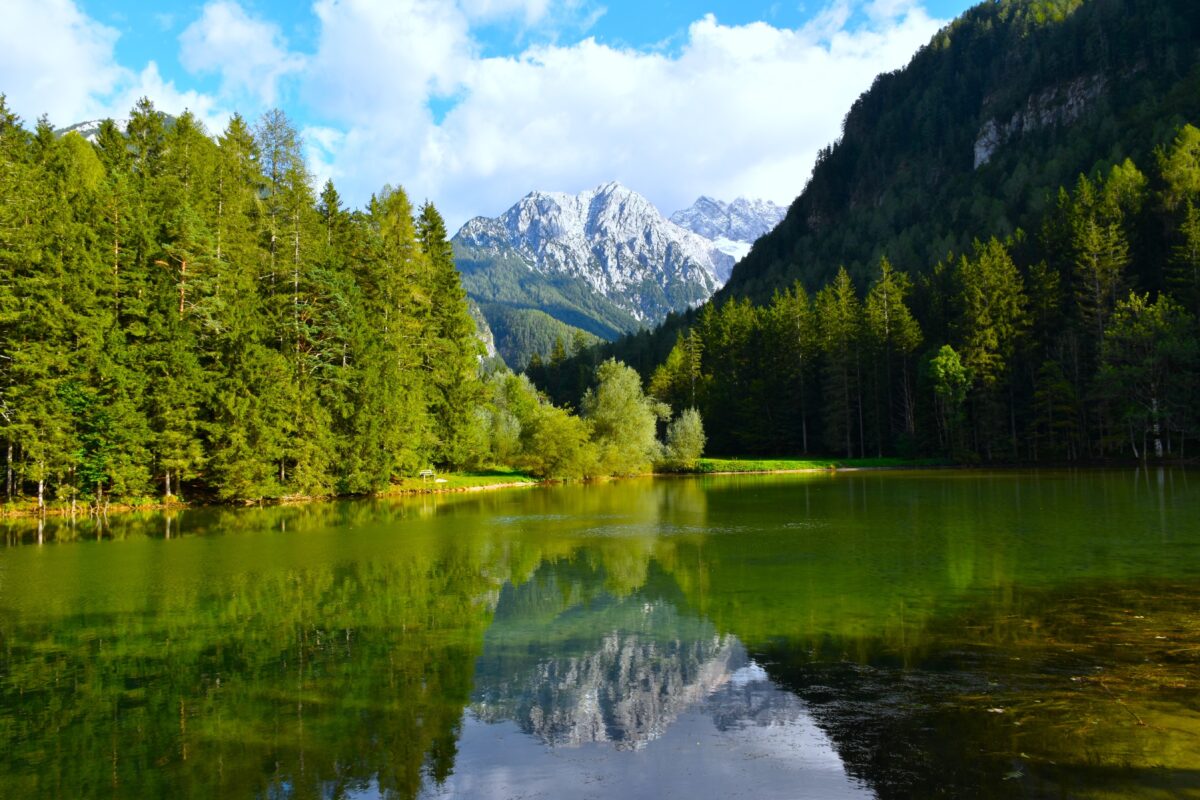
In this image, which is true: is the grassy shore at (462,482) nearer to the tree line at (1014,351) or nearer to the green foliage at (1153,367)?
the tree line at (1014,351)

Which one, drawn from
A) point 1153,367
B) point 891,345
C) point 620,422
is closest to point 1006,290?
point 891,345

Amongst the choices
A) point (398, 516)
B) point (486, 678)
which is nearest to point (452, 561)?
point (486, 678)

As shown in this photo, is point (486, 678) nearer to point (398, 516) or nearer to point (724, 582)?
point (724, 582)

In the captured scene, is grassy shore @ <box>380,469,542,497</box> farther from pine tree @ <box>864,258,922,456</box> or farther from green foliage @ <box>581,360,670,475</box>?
pine tree @ <box>864,258,922,456</box>

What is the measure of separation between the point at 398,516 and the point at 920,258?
9914cm

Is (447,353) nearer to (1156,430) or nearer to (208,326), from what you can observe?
(208,326)

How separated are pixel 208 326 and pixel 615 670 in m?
36.4

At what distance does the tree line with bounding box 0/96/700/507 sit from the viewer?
33438mm

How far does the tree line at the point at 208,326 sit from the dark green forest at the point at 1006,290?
48232mm

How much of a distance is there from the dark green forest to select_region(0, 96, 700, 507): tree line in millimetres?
48232

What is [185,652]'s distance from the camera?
436 inches

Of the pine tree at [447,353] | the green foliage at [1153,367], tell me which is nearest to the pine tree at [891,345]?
the green foliage at [1153,367]

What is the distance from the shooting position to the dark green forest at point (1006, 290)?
2569 inches

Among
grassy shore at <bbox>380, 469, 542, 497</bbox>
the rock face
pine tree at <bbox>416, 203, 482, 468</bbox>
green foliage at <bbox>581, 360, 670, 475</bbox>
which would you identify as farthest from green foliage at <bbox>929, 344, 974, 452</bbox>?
the rock face
